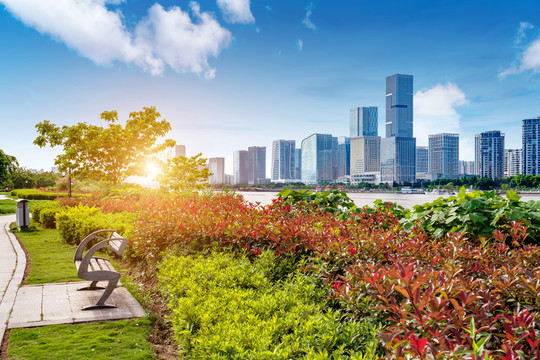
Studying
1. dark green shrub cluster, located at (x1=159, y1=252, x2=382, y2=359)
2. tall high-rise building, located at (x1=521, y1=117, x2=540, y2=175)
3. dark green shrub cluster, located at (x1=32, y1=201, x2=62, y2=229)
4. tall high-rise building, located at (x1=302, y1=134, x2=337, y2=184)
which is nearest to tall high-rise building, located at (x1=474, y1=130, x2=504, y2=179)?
tall high-rise building, located at (x1=521, y1=117, x2=540, y2=175)

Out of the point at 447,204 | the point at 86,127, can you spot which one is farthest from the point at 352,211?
the point at 86,127

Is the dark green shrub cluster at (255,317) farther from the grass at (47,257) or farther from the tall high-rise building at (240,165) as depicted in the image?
the tall high-rise building at (240,165)

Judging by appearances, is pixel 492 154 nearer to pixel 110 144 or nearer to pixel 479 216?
pixel 110 144

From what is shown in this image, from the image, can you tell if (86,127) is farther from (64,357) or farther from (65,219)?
(64,357)

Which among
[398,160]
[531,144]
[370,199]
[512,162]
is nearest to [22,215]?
[370,199]

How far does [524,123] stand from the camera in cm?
14538

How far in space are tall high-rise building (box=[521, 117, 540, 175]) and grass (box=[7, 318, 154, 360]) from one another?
178 metres

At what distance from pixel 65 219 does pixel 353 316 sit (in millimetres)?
8470

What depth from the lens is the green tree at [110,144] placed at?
17.2 meters

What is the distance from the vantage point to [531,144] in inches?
5728

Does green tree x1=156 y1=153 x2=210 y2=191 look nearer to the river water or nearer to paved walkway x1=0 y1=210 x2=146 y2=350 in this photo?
the river water

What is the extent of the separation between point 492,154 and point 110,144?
610ft

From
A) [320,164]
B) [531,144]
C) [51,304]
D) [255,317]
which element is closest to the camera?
[255,317]

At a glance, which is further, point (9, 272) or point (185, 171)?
point (185, 171)
